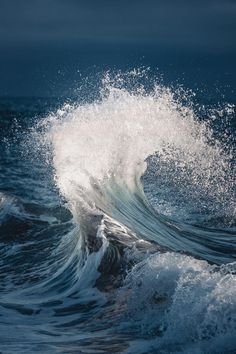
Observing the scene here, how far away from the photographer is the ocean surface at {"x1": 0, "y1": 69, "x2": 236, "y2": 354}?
5.46 meters

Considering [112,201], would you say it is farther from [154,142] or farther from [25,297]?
[25,297]

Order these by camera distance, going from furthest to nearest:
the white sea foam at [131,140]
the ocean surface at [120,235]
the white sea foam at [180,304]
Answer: the white sea foam at [131,140], the ocean surface at [120,235], the white sea foam at [180,304]

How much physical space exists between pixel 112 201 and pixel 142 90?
4.93 metres

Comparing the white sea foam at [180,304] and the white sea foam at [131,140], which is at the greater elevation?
the white sea foam at [131,140]

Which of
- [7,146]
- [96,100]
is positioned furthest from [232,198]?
[7,146]

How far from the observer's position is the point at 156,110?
53.0 feet

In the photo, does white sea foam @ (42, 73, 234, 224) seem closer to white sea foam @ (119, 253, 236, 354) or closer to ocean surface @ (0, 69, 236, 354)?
ocean surface @ (0, 69, 236, 354)

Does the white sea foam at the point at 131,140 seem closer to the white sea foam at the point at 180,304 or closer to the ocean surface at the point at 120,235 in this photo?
the ocean surface at the point at 120,235

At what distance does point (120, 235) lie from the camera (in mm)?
9195

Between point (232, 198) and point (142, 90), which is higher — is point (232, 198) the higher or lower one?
the lower one

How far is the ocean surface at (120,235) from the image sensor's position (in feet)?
17.9

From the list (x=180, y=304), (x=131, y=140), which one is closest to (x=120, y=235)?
(x=180, y=304)

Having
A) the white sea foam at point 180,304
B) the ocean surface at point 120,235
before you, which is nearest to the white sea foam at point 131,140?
the ocean surface at point 120,235

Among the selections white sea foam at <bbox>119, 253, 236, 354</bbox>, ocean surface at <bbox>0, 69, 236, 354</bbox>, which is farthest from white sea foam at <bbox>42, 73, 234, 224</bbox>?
white sea foam at <bbox>119, 253, 236, 354</bbox>
